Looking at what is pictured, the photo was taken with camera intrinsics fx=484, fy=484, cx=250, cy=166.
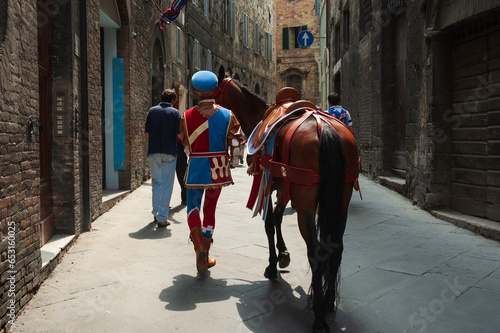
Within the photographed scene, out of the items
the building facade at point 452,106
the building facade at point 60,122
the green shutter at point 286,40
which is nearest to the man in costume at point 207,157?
the building facade at point 60,122

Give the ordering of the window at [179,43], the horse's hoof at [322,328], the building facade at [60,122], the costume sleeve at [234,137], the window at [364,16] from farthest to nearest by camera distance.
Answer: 1. the window at [179,43]
2. the window at [364,16]
3. the costume sleeve at [234,137]
4. the building facade at [60,122]
5. the horse's hoof at [322,328]

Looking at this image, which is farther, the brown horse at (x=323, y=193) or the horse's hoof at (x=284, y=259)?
the horse's hoof at (x=284, y=259)

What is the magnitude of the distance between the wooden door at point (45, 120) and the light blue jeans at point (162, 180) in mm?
1368

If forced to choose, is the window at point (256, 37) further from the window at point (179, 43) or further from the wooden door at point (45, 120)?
the wooden door at point (45, 120)

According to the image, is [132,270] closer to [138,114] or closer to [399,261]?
[399,261]

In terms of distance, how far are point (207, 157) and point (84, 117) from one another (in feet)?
8.02

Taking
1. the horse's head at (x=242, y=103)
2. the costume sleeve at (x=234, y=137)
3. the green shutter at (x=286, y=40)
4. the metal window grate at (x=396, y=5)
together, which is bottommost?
the costume sleeve at (x=234, y=137)

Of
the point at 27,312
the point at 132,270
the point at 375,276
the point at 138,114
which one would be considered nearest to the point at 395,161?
the point at 138,114

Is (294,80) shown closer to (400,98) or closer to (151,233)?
(400,98)

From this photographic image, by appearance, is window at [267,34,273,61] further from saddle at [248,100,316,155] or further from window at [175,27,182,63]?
saddle at [248,100,316,155]

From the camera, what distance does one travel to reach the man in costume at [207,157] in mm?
4484

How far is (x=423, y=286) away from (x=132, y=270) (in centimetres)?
258

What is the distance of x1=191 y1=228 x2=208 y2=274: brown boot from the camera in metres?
4.29

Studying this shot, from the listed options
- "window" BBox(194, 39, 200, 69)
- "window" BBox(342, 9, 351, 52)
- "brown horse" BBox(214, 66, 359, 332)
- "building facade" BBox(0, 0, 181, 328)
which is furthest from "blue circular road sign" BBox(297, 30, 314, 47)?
"brown horse" BBox(214, 66, 359, 332)
